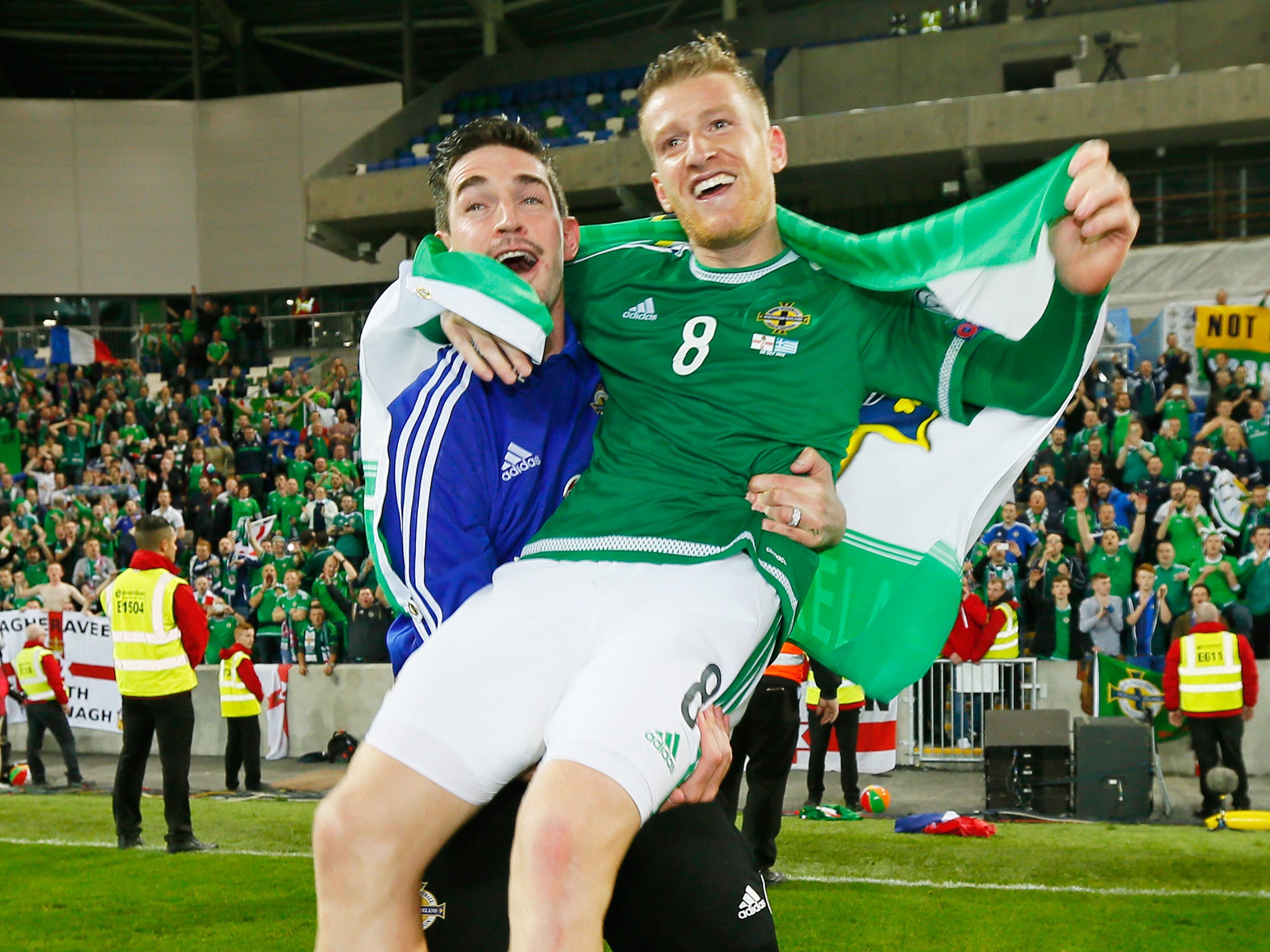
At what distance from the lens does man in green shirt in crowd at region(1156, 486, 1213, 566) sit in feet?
42.8

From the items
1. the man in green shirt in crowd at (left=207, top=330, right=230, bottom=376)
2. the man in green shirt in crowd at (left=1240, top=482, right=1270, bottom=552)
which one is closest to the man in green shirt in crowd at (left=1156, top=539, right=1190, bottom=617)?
the man in green shirt in crowd at (left=1240, top=482, right=1270, bottom=552)

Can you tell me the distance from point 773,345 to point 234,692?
10.2m

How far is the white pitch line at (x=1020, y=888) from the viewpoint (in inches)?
302

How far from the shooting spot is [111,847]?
991 centimetres

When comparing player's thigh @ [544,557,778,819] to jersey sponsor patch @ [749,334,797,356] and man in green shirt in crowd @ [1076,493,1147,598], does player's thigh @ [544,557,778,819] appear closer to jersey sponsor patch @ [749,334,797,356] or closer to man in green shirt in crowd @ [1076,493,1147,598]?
jersey sponsor patch @ [749,334,797,356]

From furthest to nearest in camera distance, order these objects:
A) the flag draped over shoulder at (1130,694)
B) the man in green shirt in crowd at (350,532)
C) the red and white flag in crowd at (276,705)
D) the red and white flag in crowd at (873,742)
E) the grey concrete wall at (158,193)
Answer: the grey concrete wall at (158,193) < the man in green shirt in crowd at (350,532) < the red and white flag in crowd at (276,705) < the red and white flag in crowd at (873,742) < the flag draped over shoulder at (1130,694)

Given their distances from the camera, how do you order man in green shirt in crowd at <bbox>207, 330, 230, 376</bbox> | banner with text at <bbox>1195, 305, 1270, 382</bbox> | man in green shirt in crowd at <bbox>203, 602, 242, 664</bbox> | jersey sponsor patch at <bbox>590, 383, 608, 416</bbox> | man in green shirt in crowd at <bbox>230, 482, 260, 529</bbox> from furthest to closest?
man in green shirt in crowd at <bbox>207, 330, 230, 376</bbox> < man in green shirt in crowd at <bbox>230, 482, 260, 529</bbox> < banner with text at <bbox>1195, 305, 1270, 382</bbox> < man in green shirt in crowd at <bbox>203, 602, 242, 664</bbox> < jersey sponsor patch at <bbox>590, 383, 608, 416</bbox>

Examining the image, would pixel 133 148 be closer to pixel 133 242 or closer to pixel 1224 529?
pixel 133 242

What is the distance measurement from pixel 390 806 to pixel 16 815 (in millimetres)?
10426

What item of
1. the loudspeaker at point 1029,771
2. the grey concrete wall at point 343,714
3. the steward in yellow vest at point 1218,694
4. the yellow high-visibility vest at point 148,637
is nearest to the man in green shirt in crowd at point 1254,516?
the grey concrete wall at point 343,714

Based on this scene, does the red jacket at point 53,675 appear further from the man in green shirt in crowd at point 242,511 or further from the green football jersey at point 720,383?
the green football jersey at point 720,383

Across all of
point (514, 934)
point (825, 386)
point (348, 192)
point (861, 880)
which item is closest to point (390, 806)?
point (514, 934)

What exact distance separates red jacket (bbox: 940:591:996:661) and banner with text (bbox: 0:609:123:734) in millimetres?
9041

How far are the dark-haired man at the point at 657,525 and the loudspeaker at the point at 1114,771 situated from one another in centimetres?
761
